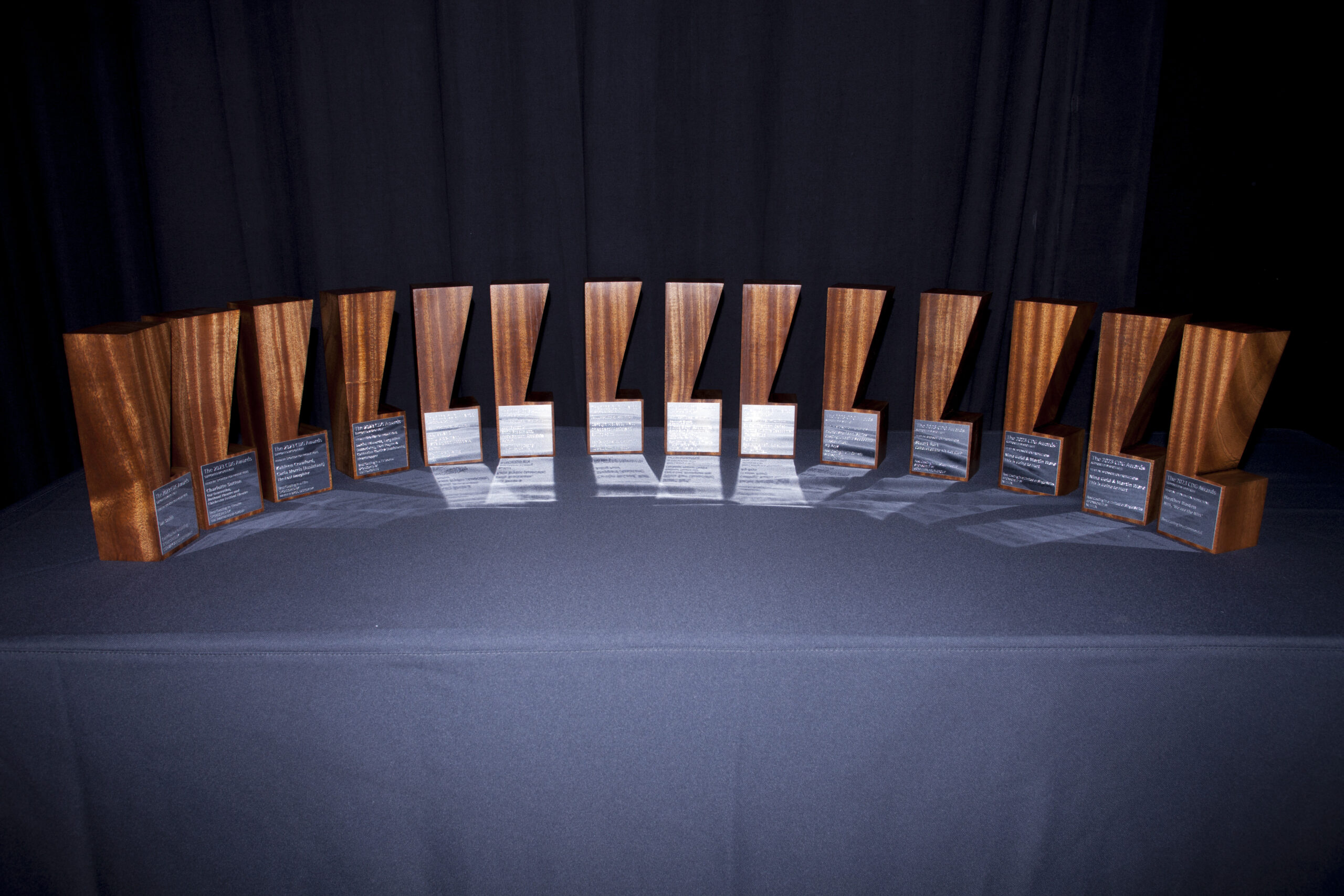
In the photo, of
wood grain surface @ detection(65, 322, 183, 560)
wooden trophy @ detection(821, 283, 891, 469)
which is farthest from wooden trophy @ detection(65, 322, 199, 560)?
wooden trophy @ detection(821, 283, 891, 469)

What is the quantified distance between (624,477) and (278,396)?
1.69 ft

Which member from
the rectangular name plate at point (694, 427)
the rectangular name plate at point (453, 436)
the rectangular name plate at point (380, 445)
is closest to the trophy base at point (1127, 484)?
the rectangular name plate at point (694, 427)

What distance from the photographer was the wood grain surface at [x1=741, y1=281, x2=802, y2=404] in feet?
4.03

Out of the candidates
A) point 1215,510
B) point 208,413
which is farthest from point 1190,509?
point 208,413

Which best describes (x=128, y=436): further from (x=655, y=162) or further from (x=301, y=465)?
(x=655, y=162)

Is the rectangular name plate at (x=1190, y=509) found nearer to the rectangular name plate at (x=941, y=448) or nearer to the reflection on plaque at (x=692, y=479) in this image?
the rectangular name plate at (x=941, y=448)

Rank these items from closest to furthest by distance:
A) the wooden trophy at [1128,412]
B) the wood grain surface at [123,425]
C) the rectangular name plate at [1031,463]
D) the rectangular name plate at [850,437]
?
the wood grain surface at [123,425]
the wooden trophy at [1128,412]
the rectangular name plate at [1031,463]
the rectangular name plate at [850,437]

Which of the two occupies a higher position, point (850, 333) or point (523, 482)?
point (850, 333)

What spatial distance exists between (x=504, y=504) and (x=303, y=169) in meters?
0.83

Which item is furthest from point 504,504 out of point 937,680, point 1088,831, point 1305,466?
point 1305,466

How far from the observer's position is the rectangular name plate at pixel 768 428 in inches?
50.2

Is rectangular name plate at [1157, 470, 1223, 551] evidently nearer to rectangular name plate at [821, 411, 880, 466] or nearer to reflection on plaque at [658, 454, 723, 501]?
rectangular name plate at [821, 411, 880, 466]

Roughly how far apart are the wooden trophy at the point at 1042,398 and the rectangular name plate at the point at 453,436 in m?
0.85

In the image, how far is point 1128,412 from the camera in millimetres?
1055
